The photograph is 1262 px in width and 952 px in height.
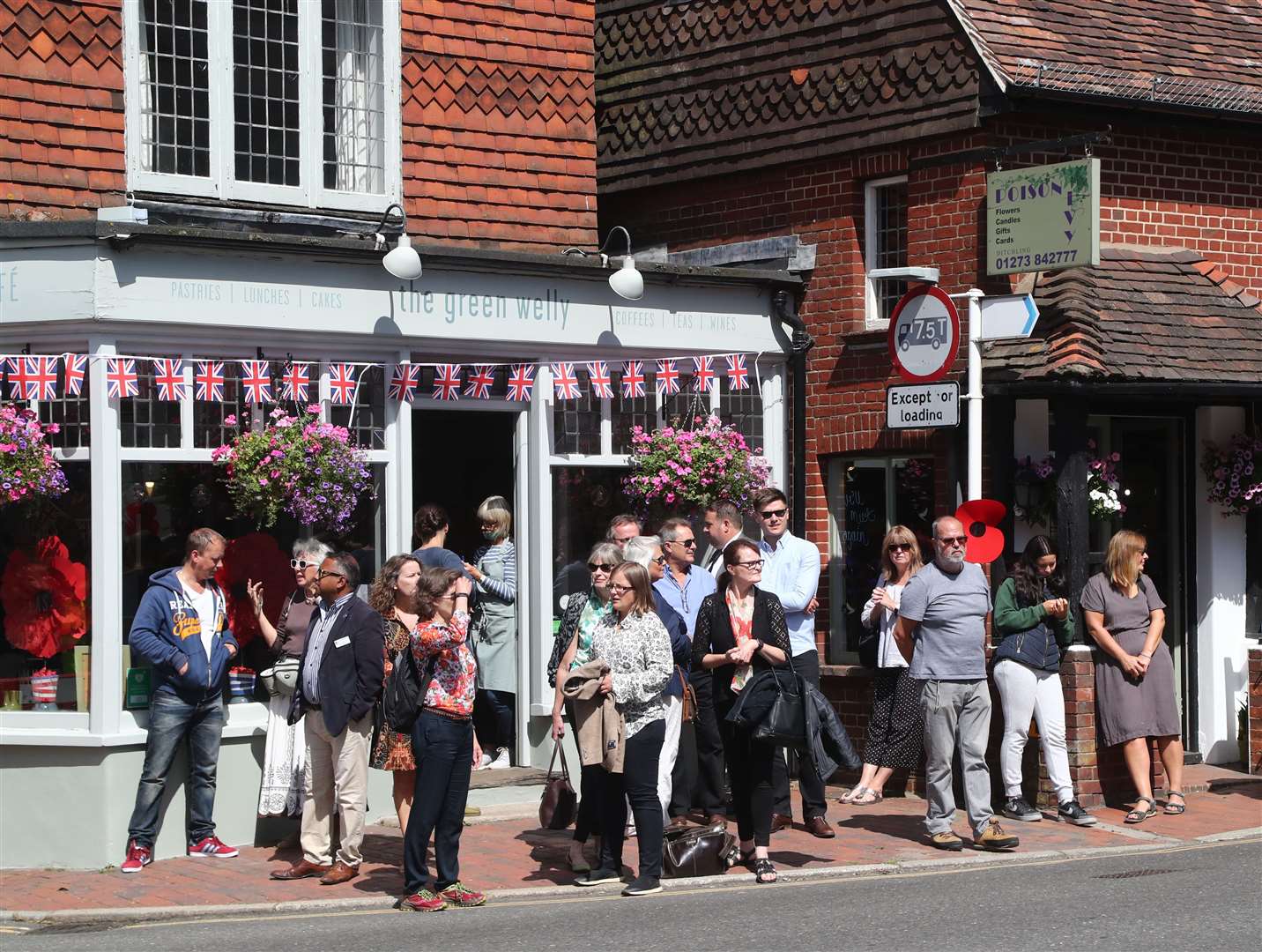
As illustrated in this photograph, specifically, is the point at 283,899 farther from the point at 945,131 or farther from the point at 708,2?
the point at 708,2

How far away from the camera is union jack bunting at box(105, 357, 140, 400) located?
38.2 ft

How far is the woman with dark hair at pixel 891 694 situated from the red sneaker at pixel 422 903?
415 centimetres

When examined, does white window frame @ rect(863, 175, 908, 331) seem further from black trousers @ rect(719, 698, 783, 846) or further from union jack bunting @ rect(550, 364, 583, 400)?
black trousers @ rect(719, 698, 783, 846)

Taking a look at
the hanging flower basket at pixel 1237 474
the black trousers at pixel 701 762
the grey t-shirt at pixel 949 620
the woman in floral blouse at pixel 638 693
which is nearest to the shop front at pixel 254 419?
the black trousers at pixel 701 762

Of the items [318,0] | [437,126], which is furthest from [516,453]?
[318,0]

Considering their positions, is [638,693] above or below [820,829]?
above

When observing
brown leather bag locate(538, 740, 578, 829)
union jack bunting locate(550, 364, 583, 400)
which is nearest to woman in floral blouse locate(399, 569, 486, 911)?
brown leather bag locate(538, 740, 578, 829)

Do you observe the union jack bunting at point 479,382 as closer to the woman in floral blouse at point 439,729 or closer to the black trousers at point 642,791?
the woman in floral blouse at point 439,729

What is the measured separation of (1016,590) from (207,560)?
530 centimetres

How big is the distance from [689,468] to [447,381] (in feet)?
6.25

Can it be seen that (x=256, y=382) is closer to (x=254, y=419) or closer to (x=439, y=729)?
(x=254, y=419)

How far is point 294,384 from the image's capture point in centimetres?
1242

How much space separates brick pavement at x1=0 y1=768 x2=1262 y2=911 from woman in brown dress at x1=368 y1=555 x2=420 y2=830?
61cm

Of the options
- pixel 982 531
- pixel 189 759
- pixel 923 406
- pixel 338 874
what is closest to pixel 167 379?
pixel 189 759
